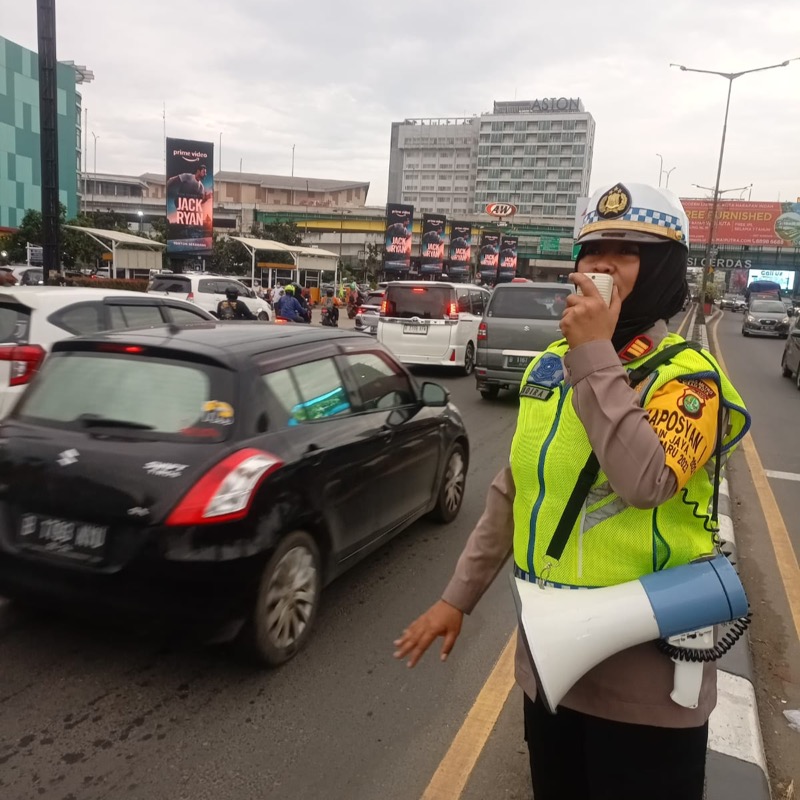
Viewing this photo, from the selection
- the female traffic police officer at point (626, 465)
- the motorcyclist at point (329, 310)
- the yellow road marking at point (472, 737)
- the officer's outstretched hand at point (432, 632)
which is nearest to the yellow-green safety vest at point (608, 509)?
the female traffic police officer at point (626, 465)

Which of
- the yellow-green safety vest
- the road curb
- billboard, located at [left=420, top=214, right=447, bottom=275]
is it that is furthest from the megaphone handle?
billboard, located at [left=420, top=214, right=447, bottom=275]

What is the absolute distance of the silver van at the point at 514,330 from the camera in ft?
35.0

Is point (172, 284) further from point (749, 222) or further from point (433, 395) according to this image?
point (749, 222)

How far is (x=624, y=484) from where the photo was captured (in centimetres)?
128

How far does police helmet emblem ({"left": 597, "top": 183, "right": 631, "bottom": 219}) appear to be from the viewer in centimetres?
150

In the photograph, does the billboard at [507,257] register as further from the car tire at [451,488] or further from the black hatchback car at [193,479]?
the black hatchback car at [193,479]

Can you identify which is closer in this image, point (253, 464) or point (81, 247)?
point (253, 464)

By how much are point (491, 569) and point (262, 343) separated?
Result: 87.8 inches

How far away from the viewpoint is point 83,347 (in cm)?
358

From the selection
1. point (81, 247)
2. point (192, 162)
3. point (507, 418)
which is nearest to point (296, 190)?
point (81, 247)

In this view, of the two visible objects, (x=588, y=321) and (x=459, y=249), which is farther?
(x=459, y=249)

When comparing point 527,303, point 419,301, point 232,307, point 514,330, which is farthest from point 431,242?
point 514,330

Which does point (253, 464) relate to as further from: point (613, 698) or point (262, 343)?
point (613, 698)

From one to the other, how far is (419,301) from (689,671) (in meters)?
12.5
